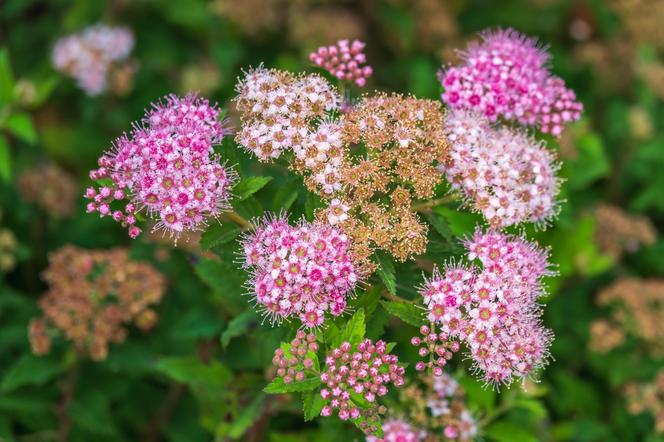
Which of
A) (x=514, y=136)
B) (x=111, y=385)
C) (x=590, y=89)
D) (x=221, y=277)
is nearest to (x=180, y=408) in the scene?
(x=111, y=385)

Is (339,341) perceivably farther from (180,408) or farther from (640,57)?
(640,57)

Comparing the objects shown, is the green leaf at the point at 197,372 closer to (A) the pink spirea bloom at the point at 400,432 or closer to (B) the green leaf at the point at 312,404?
(A) the pink spirea bloom at the point at 400,432

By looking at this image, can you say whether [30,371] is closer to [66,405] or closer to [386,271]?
[66,405]

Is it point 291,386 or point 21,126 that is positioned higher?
point 21,126

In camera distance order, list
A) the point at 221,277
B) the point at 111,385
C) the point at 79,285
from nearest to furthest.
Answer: the point at 221,277, the point at 79,285, the point at 111,385

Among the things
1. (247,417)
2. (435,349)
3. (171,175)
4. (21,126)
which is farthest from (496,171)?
(21,126)

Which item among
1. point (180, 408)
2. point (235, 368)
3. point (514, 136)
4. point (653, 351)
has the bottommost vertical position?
point (180, 408)

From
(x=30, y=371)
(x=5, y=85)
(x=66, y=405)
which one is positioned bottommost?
(x=66, y=405)
